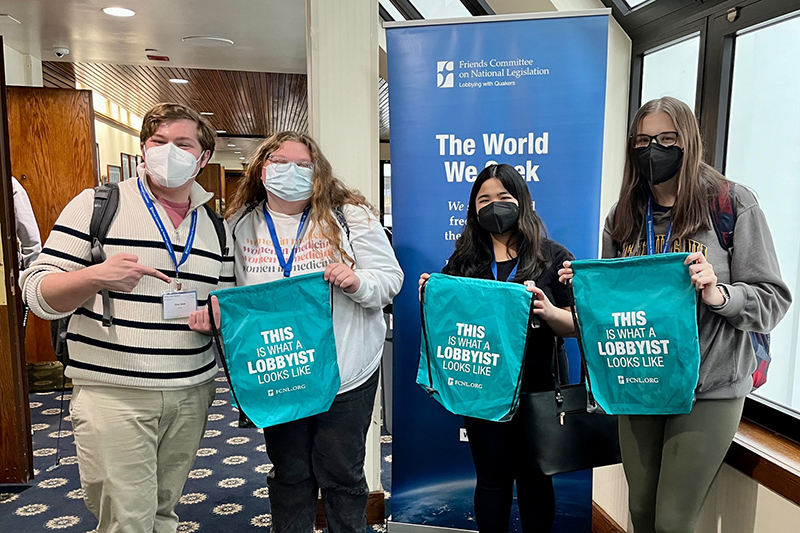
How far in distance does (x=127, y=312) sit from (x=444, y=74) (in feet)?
4.80

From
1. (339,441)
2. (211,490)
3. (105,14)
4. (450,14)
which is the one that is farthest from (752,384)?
(105,14)

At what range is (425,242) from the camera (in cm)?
236

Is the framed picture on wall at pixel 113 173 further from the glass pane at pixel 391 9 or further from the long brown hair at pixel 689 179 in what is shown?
the long brown hair at pixel 689 179

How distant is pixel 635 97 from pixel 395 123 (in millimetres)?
1252

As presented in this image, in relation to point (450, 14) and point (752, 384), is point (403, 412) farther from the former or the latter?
point (450, 14)

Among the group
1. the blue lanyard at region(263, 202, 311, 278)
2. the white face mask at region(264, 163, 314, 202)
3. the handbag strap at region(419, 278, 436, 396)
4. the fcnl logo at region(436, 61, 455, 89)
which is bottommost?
the handbag strap at region(419, 278, 436, 396)

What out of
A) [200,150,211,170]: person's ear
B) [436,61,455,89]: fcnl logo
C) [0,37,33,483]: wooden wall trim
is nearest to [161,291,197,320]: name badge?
[200,150,211,170]: person's ear

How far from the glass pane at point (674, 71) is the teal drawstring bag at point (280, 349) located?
5.43ft

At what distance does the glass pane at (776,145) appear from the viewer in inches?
79.2

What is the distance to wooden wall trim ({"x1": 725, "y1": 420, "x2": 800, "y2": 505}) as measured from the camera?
1550 millimetres

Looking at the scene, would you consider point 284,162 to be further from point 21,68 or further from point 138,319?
point 21,68

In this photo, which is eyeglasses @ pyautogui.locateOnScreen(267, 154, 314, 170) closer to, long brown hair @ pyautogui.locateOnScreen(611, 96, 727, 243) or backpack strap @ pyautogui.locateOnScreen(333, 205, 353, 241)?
backpack strap @ pyautogui.locateOnScreen(333, 205, 353, 241)

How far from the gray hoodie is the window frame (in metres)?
0.54

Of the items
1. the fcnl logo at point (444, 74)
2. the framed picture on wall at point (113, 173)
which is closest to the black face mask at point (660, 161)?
the fcnl logo at point (444, 74)
